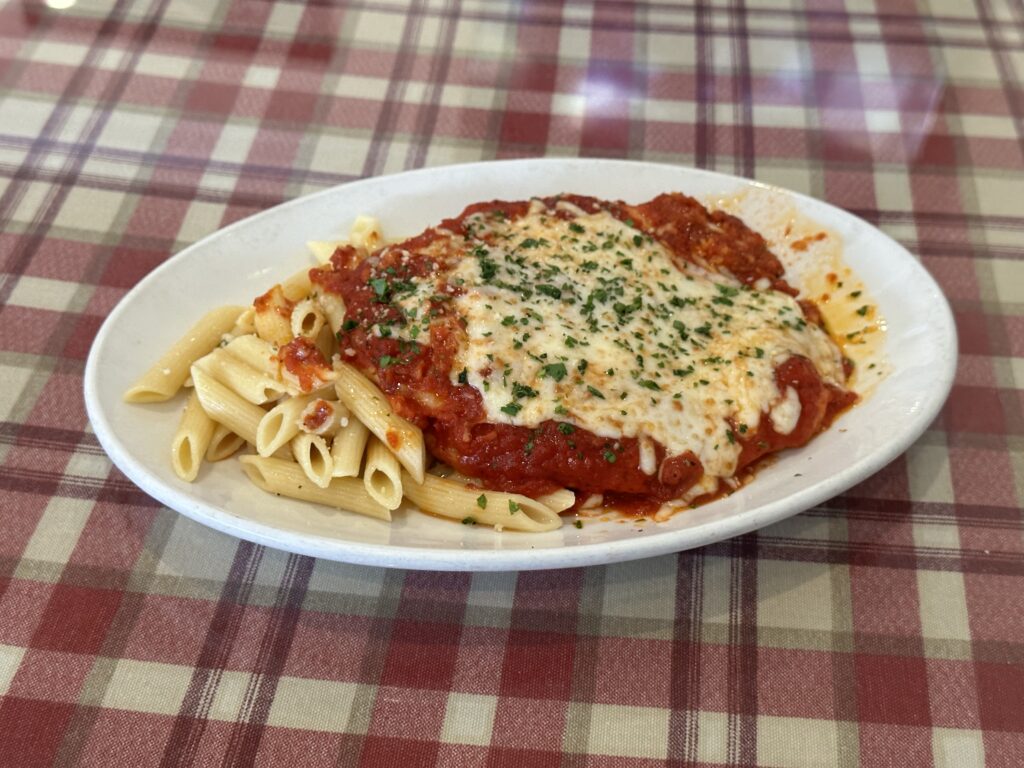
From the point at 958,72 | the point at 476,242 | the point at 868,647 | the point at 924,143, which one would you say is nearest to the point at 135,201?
the point at 476,242

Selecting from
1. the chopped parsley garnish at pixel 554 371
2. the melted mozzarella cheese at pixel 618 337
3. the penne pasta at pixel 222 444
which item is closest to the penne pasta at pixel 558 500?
the melted mozzarella cheese at pixel 618 337

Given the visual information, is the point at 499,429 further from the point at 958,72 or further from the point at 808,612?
the point at 958,72

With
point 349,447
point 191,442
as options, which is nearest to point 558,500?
Result: point 349,447

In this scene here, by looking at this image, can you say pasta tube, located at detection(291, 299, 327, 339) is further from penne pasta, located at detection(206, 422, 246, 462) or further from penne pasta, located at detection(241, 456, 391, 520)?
penne pasta, located at detection(241, 456, 391, 520)

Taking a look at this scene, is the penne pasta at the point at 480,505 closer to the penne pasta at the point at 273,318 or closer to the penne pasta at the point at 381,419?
the penne pasta at the point at 381,419

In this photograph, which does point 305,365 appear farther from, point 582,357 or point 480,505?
point 582,357
